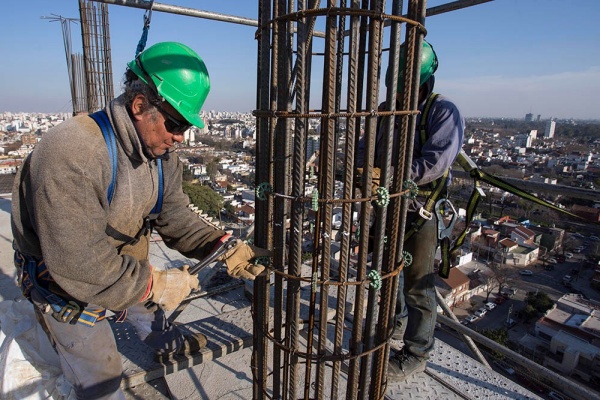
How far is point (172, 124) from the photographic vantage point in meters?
2.15

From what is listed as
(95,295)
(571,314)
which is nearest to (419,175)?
(95,295)

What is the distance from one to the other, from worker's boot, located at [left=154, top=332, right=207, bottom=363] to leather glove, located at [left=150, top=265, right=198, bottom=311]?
1155mm

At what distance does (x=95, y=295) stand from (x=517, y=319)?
2186cm

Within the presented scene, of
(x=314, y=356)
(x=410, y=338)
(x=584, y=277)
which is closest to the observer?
(x=314, y=356)

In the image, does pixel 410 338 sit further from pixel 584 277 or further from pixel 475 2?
pixel 584 277

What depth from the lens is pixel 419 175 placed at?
8.45ft

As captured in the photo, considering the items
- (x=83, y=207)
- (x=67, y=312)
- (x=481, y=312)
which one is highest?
(x=83, y=207)

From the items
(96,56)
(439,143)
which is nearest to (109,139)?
(439,143)

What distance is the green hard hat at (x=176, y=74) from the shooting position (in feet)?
6.66

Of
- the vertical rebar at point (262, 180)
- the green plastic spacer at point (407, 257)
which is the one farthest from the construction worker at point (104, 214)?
the green plastic spacer at point (407, 257)

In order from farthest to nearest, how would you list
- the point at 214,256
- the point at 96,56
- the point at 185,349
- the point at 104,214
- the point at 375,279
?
the point at 96,56
the point at 185,349
the point at 214,256
the point at 375,279
the point at 104,214

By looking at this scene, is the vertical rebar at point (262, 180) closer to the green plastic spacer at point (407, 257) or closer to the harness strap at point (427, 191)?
the green plastic spacer at point (407, 257)

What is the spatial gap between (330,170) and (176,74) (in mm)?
969

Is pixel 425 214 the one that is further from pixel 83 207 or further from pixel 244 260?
pixel 83 207
